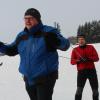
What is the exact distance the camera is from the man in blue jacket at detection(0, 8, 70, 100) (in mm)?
4957

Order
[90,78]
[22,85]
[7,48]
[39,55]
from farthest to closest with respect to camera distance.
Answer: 1. [22,85]
2. [90,78]
3. [7,48]
4. [39,55]

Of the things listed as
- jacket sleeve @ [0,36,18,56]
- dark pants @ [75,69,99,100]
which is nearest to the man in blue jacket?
jacket sleeve @ [0,36,18,56]

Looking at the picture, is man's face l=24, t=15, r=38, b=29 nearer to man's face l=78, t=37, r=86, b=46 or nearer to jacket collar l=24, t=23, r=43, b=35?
jacket collar l=24, t=23, r=43, b=35

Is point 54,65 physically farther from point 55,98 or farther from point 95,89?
point 55,98

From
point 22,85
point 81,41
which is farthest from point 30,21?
point 22,85

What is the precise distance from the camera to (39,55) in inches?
195

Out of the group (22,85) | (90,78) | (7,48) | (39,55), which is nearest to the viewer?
(39,55)

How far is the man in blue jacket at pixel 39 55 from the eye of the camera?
16.3ft

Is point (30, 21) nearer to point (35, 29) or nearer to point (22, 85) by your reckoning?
point (35, 29)

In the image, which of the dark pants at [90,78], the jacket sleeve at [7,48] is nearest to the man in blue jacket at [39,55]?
the jacket sleeve at [7,48]

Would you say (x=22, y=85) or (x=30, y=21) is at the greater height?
(x=30, y=21)

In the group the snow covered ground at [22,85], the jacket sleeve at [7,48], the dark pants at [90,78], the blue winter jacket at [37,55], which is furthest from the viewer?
the snow covered ground at [22,85]

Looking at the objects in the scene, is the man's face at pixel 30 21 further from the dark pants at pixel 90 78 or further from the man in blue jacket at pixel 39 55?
the dark pants at pixel 90 78

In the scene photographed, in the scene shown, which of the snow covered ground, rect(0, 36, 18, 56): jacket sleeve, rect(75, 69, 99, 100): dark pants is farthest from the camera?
the snow covered ground
